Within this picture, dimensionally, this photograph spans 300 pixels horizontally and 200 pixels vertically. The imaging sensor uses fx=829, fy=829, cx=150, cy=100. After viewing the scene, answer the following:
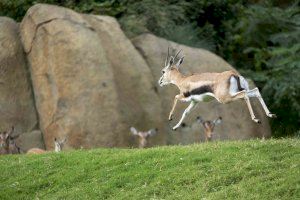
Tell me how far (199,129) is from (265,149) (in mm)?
8556

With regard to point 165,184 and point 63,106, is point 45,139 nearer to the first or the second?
point 63,106

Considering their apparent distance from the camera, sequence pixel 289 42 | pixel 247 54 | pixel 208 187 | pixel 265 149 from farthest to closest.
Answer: pixel 247 54 < pixel 289 42 < pixel 265 149 < pixel 208 187

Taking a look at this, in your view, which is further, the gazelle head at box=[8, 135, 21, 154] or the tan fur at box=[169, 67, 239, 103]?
the gazelle head at box=[8, 135, 21, 154]

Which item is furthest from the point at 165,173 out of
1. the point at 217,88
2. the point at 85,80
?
the point at 85,80

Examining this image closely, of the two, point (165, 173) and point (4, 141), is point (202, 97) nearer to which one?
point (165, 173)

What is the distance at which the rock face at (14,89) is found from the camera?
2077cm

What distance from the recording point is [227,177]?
1214cm

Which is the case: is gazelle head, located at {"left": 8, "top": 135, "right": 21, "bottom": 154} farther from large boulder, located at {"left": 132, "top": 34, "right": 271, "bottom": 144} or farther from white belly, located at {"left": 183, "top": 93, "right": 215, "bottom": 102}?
white belly, located at {"left": 183, "top": 93, "right": 215, "bottom": 102}

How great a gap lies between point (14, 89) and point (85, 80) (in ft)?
6.53

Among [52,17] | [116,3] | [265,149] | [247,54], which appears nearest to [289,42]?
[247,54]

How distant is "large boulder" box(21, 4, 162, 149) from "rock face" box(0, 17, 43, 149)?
24 centimetres

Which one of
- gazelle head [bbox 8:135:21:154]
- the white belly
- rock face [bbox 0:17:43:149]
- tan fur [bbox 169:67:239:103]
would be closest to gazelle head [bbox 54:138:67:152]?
gazelle head [bbox 8:135:21:154]

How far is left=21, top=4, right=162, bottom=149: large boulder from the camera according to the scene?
20.0 m

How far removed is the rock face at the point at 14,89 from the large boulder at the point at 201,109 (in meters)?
3.31
